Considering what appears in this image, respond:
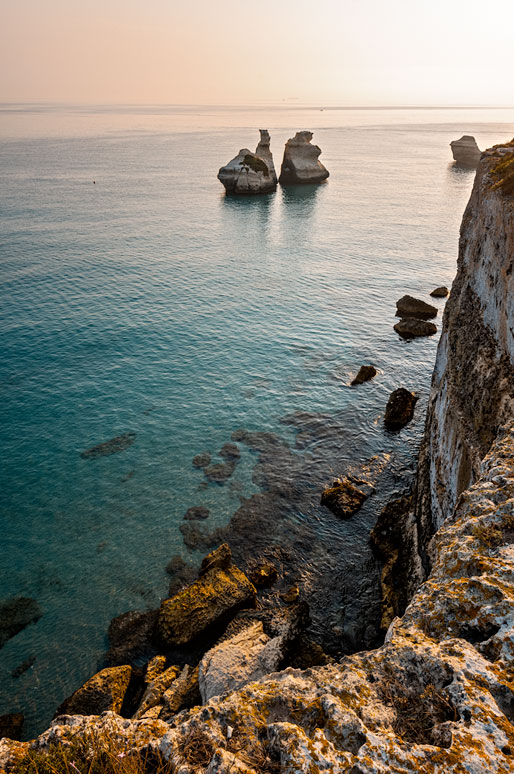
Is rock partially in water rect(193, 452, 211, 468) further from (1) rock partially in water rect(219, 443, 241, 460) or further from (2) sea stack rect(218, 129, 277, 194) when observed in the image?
(2) sea stack rect(218, 129, 277, 194)

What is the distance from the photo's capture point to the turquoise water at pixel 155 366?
24.6m

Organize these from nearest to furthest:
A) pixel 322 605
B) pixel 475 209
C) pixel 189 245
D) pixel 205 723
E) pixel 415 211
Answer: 1. pixel 205 723
2. pixel 322 605
3. pixel 475 209
4. pixel 189 245
5. pixel 415 211

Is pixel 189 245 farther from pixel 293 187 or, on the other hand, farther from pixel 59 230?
pixel 293 187

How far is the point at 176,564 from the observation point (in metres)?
24.9

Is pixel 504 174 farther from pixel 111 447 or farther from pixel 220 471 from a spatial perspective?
pixel 111 447

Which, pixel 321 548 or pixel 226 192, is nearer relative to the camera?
pixel 321 548

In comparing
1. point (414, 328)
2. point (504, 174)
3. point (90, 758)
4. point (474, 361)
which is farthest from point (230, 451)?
point (414, 328)

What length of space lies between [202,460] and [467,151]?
16722 centimetres

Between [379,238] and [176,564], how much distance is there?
75.5 m

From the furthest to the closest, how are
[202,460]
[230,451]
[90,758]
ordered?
[230,451] < [202,460] < [90,758]

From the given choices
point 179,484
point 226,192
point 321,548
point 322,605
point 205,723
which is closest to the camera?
point 205,723

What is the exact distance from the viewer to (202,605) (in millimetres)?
21484

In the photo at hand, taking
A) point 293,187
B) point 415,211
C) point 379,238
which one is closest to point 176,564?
point 379,238

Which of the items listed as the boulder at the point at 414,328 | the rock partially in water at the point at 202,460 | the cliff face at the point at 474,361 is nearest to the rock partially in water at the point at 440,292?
the boulder at the point at 414,328
